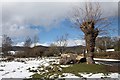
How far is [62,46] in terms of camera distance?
264ft

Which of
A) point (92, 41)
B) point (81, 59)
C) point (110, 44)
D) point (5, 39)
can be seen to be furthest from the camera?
point (110, 44)

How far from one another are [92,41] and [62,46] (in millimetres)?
58286

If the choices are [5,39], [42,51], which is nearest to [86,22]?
[42,51]

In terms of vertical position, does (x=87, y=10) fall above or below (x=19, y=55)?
above

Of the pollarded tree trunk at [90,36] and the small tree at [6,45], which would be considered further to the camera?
the small tree at [6,45]

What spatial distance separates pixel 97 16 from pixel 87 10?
4.06 feet

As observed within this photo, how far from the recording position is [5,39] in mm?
67500

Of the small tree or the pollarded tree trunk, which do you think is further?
the small tree

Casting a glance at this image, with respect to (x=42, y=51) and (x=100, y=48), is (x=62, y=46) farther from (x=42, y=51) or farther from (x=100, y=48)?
(x=42, y=51)

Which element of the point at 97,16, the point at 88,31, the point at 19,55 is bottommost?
the point at 19,55

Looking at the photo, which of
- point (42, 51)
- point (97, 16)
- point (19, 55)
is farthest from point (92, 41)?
point (42, 51)

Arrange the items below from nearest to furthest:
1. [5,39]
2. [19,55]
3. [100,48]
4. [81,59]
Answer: [81,59]
[19,55]
[5,39]
[100,48]

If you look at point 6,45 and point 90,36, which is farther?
point 6,45

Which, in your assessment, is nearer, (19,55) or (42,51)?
(19,55)
